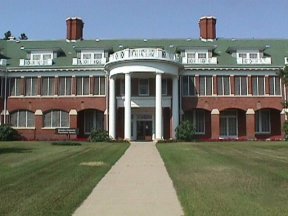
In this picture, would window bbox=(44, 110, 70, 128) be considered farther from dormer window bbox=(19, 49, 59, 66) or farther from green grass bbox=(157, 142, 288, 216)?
green grass bbox=(157, 142, 288, 216)

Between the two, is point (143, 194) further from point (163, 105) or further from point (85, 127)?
point (85, 127)

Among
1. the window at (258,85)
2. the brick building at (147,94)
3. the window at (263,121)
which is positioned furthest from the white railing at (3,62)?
the window at (263,121)

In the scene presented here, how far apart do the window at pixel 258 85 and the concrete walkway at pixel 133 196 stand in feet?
106

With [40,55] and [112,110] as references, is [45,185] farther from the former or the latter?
[40,55]

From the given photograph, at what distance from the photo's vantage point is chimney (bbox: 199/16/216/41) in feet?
172

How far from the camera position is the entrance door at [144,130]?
149 ft

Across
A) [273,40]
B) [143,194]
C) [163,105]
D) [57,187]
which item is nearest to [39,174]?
[57,187]

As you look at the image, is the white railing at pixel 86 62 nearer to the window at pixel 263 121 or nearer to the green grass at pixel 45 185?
the window at pixel 263 121

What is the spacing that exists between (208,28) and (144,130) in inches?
598

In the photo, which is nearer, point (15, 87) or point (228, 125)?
point (15, 87)

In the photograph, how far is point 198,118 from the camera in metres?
46.6

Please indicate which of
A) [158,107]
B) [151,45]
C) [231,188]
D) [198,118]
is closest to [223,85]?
[198,118]

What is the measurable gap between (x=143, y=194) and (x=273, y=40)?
4490cm

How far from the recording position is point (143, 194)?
10.8 meters
